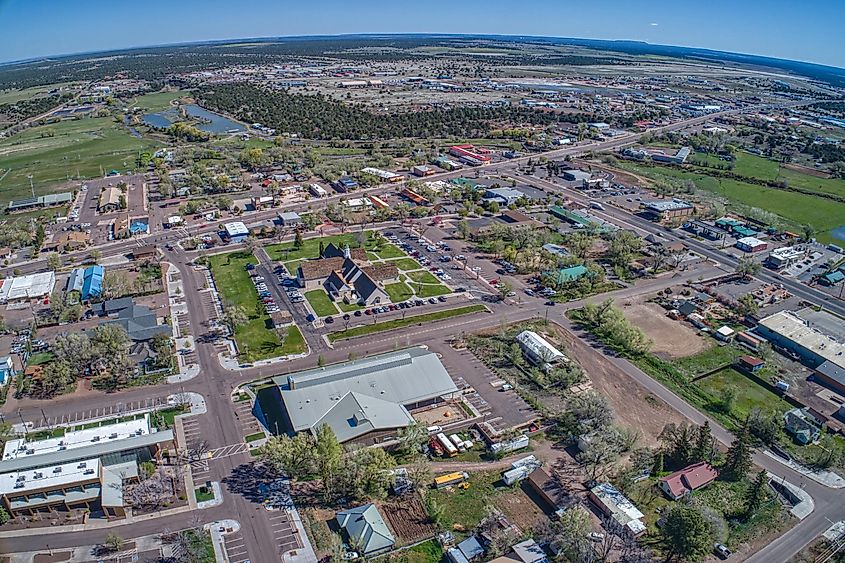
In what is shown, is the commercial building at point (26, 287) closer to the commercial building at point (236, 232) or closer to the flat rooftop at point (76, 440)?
the commercial building at point (236, 232)

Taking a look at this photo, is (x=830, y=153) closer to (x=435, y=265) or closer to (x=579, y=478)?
(x=435, y=265)

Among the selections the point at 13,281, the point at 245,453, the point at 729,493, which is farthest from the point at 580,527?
the point at 13,281

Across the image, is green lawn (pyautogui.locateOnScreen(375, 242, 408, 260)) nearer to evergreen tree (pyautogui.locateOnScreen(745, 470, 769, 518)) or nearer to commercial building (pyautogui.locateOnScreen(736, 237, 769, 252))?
evergreen tree (pyautogui.locateOnScreen(745, 470, 769, 518))

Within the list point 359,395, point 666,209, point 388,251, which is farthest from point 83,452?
point 666,209

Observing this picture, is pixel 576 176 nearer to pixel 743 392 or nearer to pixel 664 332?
pixel 664 332

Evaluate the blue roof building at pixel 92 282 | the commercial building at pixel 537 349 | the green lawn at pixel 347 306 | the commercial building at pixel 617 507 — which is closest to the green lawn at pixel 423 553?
the commercial building at pixel 617 507

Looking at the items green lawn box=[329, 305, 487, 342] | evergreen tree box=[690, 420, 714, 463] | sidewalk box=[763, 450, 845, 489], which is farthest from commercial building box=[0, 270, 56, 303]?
sidewalk box=[763, 450, 845, 489]
